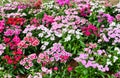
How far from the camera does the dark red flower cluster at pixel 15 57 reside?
26.2 feet

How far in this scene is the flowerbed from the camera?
757cm

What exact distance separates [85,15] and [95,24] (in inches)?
17.7

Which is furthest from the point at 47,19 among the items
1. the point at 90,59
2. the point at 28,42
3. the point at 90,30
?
the point at 90,59

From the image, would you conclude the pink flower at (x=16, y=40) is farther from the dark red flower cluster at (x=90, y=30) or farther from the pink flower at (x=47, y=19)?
the dark red flower cluster at (x=90, y=30)

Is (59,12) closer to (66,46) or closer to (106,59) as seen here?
(66,46)

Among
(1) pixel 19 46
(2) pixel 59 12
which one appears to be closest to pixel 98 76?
(1) pixel 19 46

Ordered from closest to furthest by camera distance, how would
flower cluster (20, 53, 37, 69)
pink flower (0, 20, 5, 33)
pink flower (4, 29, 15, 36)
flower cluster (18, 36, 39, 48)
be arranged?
flower cluster (20, 53, 37, 69) → flower cluster (18, 36, 39, 48) → pink flower (4, 29, 15, 36) → pink flower (0, 20, 5, 33)

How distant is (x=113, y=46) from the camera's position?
8070 mm

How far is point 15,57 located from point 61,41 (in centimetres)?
112

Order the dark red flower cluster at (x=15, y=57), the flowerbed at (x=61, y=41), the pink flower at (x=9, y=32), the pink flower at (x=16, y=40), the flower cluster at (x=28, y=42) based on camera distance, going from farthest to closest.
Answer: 1. the pink flower at (x=9, y=32)
2. the pink flower at (x=16, y=40)
3. the flower cluster at (x=28, y=42)
4. the dark red flower cluster at (x=15, y=57)
5. the flowerbed at (x=61, y=41)

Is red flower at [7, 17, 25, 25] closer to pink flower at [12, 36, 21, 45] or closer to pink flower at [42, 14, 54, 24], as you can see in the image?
pink flower at [42, 14, 54, 24]

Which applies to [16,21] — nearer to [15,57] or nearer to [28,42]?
[28,42]

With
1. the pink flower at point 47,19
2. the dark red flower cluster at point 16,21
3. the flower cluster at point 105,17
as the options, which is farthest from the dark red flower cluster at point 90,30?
the dark red flower cluster at point 16,21

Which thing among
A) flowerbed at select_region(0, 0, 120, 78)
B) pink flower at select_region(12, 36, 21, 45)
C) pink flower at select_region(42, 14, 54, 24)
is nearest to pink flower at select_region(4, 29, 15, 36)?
flowerbed at select_region(0, 0, 120, 78)
